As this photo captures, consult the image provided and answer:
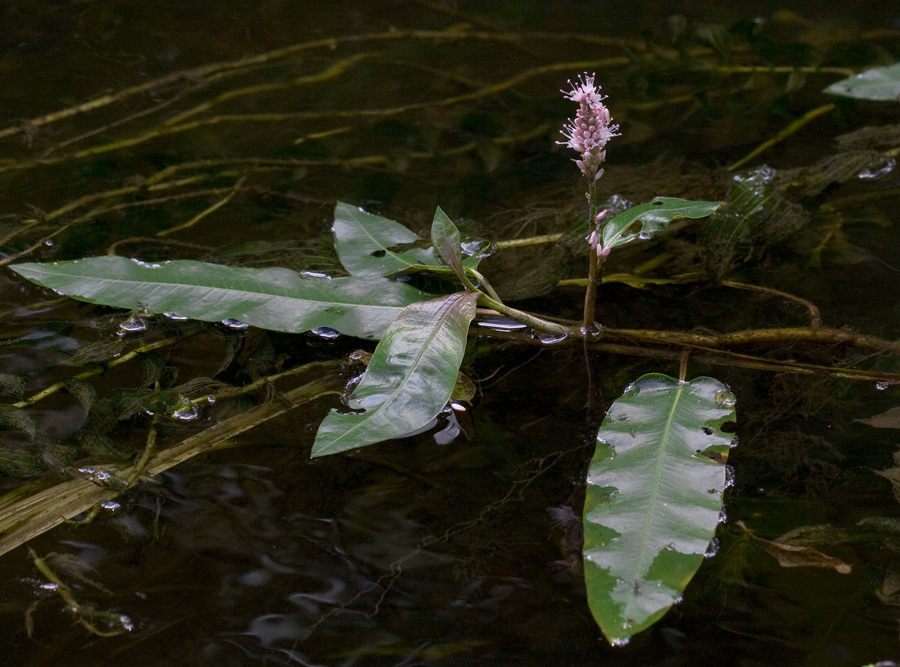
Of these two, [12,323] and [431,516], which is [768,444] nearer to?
[431,516]

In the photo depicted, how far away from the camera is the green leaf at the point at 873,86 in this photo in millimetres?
2227

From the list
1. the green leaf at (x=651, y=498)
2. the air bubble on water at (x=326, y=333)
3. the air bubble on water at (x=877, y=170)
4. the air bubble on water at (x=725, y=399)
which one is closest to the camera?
the green leaf at (x=651, y=498)

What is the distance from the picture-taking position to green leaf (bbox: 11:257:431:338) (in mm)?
1437

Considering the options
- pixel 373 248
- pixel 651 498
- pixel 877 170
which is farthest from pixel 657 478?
pixel 877 170

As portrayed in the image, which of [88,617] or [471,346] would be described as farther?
[471,346]

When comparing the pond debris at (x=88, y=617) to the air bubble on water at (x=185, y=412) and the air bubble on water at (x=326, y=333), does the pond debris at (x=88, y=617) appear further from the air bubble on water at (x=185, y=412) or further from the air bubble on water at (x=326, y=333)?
the air bubble on water at (x=326, y=333)

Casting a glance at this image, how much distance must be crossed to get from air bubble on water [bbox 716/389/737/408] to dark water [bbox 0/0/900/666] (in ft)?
0.46

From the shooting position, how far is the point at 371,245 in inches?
64.4

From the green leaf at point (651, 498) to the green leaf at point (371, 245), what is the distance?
569 mm

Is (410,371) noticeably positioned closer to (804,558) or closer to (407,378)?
(407,378)

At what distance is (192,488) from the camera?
135cm

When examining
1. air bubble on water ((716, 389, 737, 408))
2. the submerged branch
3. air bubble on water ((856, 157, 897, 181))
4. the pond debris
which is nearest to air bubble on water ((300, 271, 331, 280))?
the submerged branch

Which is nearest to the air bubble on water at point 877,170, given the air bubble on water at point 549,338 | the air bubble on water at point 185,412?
the air bubble on water at point 549,338

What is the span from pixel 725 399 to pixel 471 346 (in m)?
0.54
